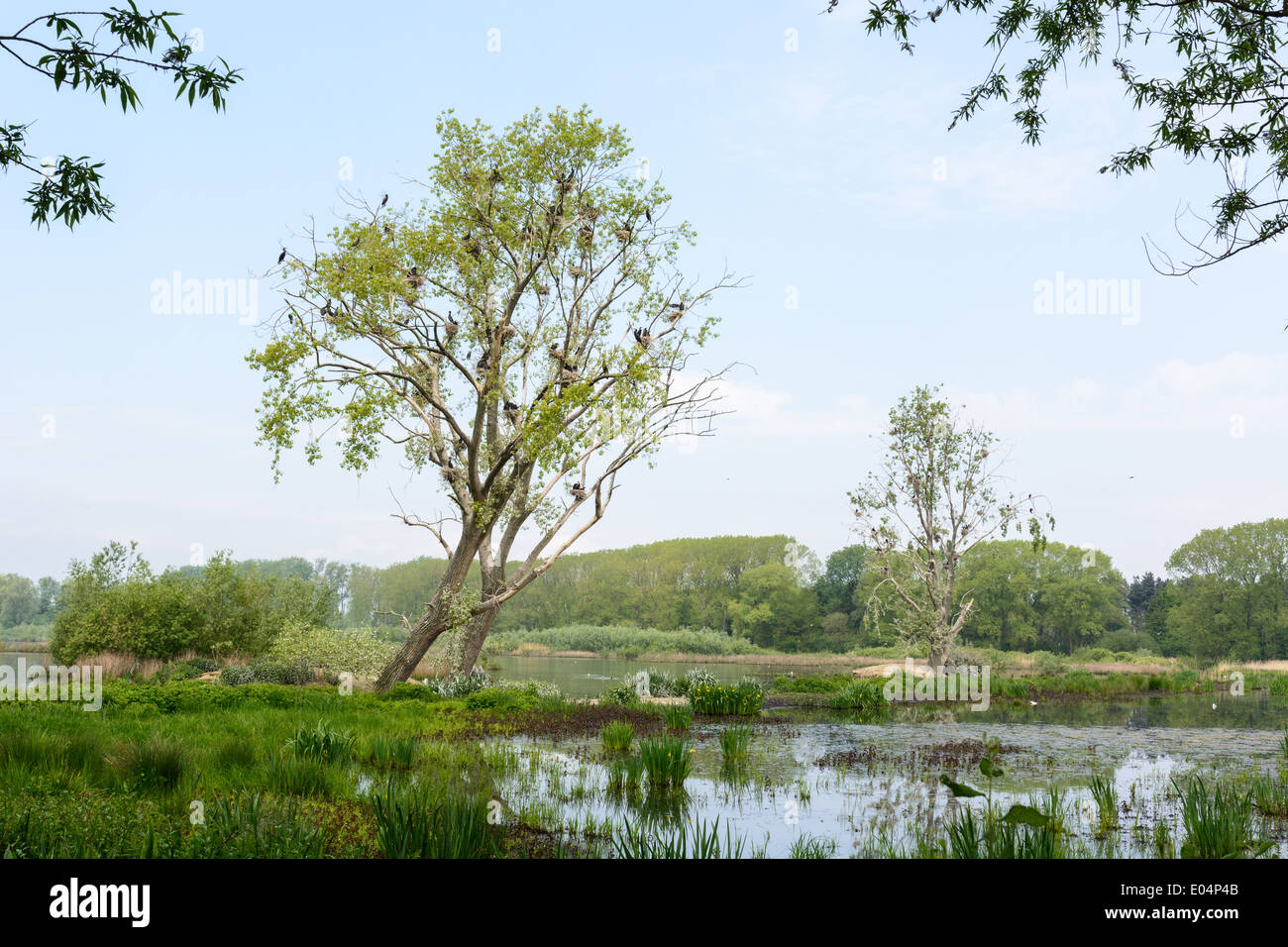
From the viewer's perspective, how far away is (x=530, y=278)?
20.0m

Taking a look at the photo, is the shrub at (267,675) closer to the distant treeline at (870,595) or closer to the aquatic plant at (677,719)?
the aquatic plant at (677,719)

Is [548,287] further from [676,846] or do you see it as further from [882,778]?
[676,846]

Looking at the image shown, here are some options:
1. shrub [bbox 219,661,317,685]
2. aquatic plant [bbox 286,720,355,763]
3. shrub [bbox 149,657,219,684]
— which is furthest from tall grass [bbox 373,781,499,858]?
shrub [bbox 149,657,219,684]

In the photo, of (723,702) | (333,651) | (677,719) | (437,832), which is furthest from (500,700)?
(437,832)

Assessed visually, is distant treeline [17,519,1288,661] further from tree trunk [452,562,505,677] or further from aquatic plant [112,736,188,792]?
aquatic plant [112,736,188,792]

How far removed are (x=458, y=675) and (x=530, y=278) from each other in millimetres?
9396

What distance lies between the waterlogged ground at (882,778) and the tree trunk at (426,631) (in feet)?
21.4

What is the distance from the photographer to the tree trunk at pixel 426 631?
19.6 metres

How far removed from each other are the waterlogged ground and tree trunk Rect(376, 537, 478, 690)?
6.53m

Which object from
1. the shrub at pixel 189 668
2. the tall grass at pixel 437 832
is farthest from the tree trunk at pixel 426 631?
the tall grass at pixel 437 832

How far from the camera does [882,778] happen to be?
11.1 metres

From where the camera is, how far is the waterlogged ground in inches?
311
